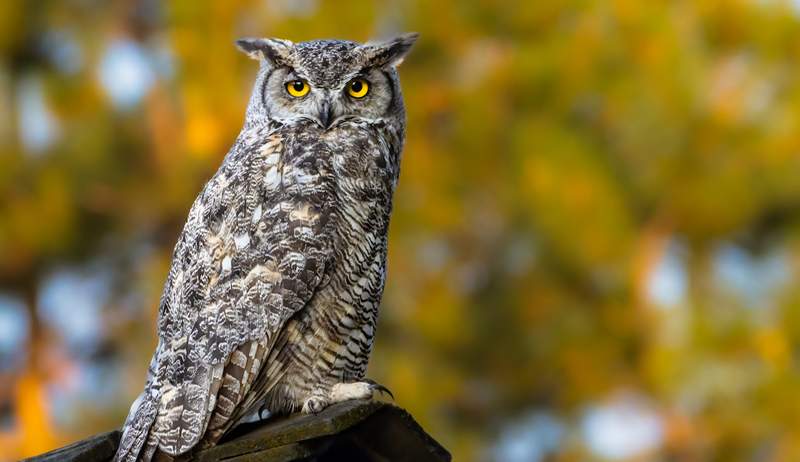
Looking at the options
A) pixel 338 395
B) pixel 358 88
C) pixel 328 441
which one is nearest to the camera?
pixel 328 441

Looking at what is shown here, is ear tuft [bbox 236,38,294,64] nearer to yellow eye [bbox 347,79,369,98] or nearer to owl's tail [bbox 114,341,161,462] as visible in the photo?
yellow eye [bbox 347,79,369,98]

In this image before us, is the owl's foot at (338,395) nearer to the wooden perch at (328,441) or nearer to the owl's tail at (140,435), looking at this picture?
the wooden perch at (328,441)

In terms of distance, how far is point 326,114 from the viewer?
349 centimetres

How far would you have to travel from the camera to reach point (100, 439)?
113 inches

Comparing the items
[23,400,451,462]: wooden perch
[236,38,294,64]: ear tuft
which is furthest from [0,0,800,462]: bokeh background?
[23,400,451,462]: wooden perch

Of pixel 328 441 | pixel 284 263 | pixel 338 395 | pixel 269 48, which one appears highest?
pixel 269 48

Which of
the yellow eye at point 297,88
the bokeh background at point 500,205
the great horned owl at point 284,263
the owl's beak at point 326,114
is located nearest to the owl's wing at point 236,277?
the great horned owl at point 284,263

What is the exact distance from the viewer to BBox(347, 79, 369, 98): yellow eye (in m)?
3.59

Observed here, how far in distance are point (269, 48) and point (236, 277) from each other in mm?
886

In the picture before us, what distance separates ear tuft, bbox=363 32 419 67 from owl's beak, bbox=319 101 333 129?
21 centimetres

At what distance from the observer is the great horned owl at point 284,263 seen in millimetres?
2926

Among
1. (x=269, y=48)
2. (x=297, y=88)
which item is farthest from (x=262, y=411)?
(x=269, y=48)

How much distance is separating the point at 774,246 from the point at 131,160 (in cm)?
506

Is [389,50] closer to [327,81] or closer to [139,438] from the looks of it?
[327,81]
